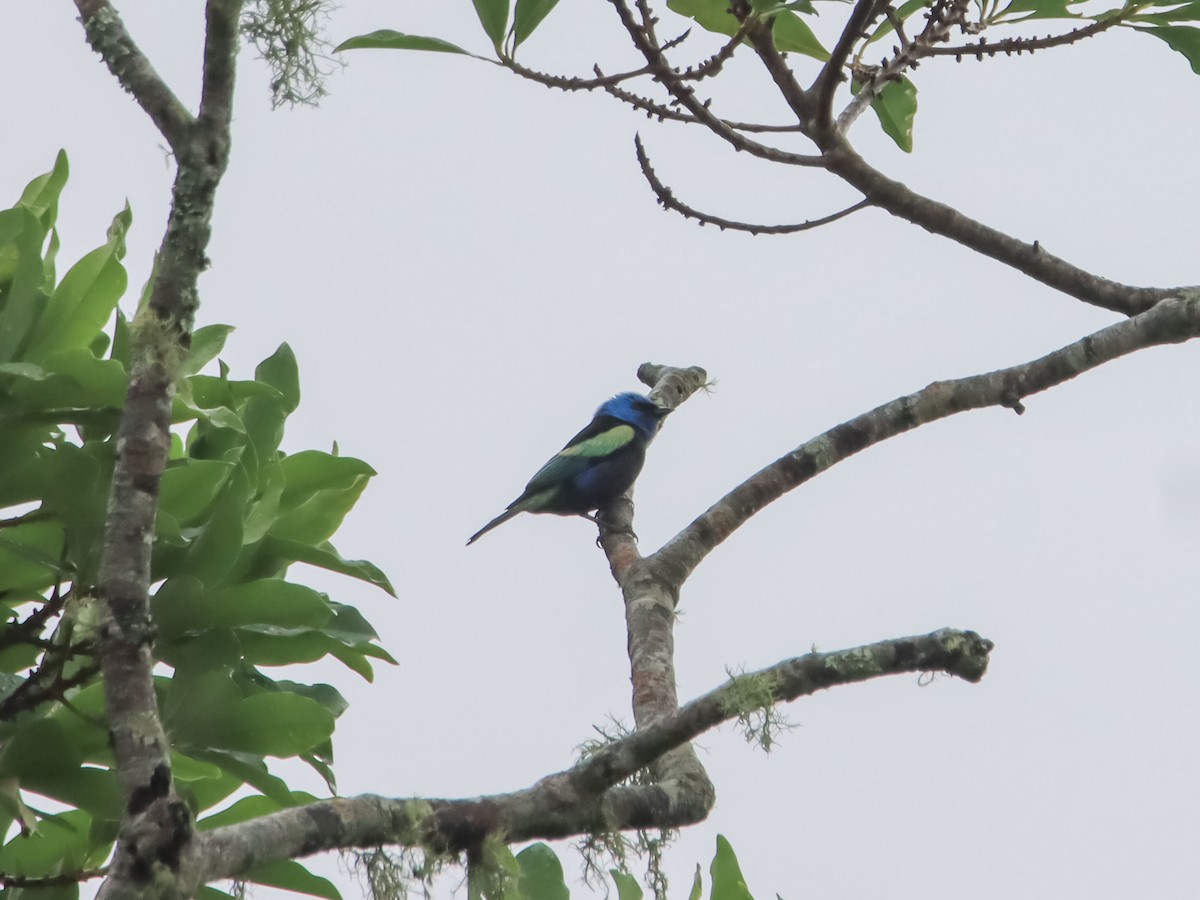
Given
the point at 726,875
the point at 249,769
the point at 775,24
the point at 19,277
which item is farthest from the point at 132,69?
the point at 775,24

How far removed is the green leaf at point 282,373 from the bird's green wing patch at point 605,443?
5.51 m

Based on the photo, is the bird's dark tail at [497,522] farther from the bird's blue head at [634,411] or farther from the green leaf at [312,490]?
the green leaf at [312,490]

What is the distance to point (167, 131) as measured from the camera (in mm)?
2080

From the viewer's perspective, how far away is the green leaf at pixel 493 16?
3.21 meters

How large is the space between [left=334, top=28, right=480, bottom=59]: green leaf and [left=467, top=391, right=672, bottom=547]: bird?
5306 millimetres

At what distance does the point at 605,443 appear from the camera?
8789 mm

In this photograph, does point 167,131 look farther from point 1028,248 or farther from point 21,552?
point 1028,248

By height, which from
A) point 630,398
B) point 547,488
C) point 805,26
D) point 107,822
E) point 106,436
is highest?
point 630,398

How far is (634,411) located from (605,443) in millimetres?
557

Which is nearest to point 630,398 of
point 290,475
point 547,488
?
point 547,488

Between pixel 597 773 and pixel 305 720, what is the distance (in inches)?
25.3

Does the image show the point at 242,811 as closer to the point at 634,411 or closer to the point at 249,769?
the point at 249,769

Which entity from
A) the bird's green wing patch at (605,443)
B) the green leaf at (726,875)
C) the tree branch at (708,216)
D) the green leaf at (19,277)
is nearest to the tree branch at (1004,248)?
the tree branch at (708,216)

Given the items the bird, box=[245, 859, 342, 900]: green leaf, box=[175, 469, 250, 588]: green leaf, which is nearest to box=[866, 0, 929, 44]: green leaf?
box=[175, 469, 250, 588]: green leaf
